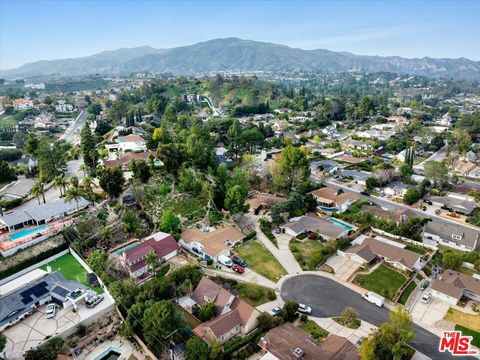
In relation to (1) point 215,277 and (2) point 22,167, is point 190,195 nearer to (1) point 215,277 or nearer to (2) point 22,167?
(1) point 215,277

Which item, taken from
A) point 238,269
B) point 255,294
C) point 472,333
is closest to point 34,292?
point 238,269

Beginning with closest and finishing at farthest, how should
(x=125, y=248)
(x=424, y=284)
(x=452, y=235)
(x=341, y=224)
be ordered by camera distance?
(x=424, y=284) → (x=125, y=248) → (x=452, y=235) → (x=341, y=224)

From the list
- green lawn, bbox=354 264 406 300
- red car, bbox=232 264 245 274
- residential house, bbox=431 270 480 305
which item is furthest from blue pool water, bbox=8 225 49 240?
residential house, bbox=431 270 480 305

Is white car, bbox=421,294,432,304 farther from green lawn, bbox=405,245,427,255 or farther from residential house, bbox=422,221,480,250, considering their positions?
residential house, bbox=422,221,480,250

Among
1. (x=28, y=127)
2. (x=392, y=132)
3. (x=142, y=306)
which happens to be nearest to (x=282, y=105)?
(x=392, y=132)

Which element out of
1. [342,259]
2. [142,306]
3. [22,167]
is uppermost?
[22,167]

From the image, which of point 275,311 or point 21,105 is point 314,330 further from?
point 21,105
